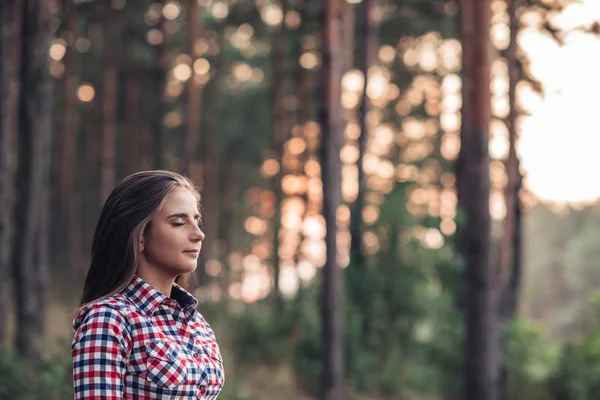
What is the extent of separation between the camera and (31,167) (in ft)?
47.4

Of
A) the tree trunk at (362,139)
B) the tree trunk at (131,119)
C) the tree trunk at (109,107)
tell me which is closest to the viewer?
the tree trunk at (362,139)

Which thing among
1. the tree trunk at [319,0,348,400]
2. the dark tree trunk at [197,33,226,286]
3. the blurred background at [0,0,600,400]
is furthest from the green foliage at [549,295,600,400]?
the dark tree trunk at [197,33,226,286]

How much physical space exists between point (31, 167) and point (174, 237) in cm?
1205

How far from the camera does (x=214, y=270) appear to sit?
45.1 m

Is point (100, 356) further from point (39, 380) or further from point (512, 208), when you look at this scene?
point (512, 208)

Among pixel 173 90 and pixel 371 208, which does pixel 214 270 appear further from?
pixel 371 208

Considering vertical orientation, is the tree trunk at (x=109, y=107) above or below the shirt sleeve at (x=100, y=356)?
above

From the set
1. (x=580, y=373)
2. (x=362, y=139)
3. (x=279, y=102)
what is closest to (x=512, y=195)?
(x=362, y=139)

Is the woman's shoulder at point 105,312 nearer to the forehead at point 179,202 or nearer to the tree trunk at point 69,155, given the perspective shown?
the forehead at point 179,202

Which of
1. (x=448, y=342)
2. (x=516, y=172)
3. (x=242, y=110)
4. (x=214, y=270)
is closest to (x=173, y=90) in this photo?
(x=242, y=110)

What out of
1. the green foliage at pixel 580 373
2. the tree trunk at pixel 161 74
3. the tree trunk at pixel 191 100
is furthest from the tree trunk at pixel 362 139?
the tree trunk at pixel 161 74

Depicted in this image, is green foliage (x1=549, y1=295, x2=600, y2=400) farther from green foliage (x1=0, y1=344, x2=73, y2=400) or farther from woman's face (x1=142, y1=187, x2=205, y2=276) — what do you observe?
woman's face (x1=142, y1=187, x2=205, y2=276)

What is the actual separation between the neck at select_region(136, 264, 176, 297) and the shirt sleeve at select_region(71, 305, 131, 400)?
10.7 inches

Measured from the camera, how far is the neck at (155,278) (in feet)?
10.1
